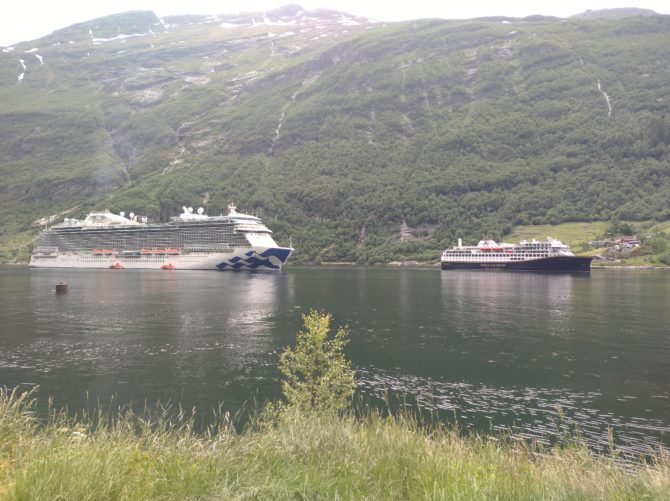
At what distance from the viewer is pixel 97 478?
24.6ft

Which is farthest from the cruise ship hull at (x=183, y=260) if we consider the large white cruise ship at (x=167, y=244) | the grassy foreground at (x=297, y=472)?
the grassy foreground at (x=297, y=472)

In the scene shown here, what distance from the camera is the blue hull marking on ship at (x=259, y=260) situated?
13375cm

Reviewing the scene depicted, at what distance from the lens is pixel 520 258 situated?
147m

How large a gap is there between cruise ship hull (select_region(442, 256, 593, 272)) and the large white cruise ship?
2256 inches

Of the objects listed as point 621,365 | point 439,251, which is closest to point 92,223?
point 439,251

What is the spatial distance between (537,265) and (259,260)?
77.5m

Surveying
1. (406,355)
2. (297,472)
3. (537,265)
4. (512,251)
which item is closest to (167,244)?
(512,251)

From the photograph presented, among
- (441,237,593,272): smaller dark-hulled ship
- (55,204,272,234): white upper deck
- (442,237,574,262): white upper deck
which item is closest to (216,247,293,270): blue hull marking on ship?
(55,204,272,234): white upper deck

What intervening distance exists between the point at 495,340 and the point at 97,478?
35142 mm

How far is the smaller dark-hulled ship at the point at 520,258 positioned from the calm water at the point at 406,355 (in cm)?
6972

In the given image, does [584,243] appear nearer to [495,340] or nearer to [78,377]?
[495,340]

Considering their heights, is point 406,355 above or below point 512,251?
below

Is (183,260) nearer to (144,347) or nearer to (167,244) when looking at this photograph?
(167,244)

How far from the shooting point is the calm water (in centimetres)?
2302
